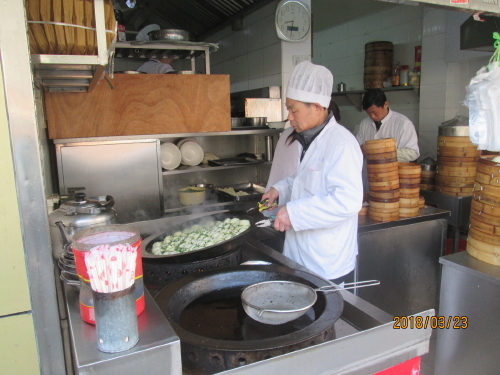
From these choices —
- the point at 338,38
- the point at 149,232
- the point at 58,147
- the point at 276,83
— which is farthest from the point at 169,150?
the point at 338,38

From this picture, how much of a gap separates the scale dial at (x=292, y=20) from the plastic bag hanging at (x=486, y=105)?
3409 millimetres

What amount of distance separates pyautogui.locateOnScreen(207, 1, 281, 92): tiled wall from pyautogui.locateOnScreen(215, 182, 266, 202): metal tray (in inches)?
62.0

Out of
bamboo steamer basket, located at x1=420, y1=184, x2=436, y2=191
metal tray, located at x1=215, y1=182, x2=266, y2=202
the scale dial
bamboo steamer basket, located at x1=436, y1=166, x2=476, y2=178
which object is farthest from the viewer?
the scale dial

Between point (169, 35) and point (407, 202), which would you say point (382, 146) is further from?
point (169, 35)

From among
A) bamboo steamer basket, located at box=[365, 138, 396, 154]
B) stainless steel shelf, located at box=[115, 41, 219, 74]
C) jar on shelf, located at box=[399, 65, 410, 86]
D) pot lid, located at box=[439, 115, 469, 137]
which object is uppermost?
stainless steel shelf, located at box=[115, 41, 219, 74]

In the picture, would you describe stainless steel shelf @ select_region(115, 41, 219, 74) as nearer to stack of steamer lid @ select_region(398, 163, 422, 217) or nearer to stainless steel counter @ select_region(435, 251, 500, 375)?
stack of steamer lid @ select_region(398, 163, 422, 217)

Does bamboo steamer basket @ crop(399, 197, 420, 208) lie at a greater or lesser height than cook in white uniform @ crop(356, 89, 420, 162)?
lesser

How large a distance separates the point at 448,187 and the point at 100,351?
3.90m

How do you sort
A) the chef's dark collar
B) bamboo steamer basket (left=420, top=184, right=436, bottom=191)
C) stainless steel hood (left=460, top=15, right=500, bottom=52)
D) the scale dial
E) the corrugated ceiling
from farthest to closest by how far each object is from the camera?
the corrugated ceiling → the scale dial → bamboo steamer basket (left=420, top=184, right=436, bottom=191) → stainless steel hood (left=460, top=15, right=500, bottom=52) → the chef's dark collar

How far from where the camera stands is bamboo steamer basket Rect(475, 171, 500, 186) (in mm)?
2100

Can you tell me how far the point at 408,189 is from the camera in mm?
3279

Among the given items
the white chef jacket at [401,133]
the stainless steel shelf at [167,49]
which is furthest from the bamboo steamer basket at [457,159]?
the stainless steel shelf at [167,49]

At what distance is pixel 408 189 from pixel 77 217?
8.60 feet

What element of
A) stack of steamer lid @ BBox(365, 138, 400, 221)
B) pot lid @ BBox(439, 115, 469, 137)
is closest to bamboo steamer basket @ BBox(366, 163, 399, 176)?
stack of steamer lid @ BBox(365, 138, 400, 221)
